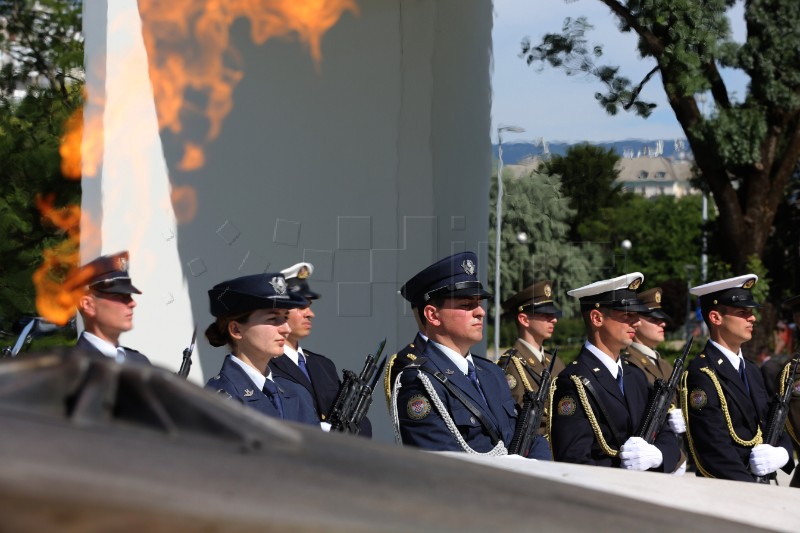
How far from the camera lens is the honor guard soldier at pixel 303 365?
6.27 metres

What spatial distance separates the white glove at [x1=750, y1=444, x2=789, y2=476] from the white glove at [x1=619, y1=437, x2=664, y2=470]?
2.28 feet

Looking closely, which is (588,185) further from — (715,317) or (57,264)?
(715,317)

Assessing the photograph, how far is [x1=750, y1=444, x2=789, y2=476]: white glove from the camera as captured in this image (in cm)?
595

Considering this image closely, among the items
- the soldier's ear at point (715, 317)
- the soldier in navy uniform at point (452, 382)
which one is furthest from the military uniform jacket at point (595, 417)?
the soldier's ear at point (715, 317)

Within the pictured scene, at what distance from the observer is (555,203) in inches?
444

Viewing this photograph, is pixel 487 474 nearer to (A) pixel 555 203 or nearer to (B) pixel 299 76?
(B) pixel 299 76

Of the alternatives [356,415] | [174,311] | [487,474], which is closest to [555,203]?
[174,311]

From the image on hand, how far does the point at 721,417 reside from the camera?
6.14m

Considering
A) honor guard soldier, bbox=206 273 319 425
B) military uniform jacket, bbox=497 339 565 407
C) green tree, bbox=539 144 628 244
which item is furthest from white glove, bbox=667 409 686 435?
green tree, bbox=539 144 628 244

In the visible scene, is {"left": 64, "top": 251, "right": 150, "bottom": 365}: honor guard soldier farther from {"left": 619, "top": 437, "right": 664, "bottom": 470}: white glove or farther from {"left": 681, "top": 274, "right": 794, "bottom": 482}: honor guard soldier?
{"left": 681, "top": 274, "right": 794, "bottom": 482}: honor guard soldier

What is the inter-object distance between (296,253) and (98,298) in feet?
11.3

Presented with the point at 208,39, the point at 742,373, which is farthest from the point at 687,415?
the point at 208,39

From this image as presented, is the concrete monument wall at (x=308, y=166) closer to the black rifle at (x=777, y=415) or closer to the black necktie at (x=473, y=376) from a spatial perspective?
the black necktie at (x=473, y=376)

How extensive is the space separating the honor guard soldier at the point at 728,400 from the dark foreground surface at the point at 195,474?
3986mm
